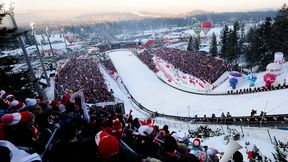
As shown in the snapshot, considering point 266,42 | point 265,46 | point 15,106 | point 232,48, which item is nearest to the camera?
point 15,106

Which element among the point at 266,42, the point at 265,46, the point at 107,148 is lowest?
the point at 265,46

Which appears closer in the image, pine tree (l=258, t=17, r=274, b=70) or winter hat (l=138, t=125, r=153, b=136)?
winter hat (l=138, t=125, r=153, b=136)

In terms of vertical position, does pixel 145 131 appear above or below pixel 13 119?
below

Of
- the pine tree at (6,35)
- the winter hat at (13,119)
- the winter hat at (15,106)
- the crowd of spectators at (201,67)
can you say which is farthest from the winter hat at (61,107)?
the crowd of spectators at (201,67)

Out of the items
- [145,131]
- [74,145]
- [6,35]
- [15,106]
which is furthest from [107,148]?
[6,35]

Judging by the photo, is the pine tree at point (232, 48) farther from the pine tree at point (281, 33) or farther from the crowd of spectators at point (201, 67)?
the pine tree at point (281, 33)

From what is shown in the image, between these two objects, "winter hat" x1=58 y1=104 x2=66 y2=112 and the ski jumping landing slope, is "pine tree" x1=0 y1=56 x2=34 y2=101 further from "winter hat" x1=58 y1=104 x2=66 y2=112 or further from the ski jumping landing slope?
the ski jumping landing slope

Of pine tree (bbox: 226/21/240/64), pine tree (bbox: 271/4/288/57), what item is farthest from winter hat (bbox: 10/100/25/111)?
pine tree (bbox: 226/21/240/64)

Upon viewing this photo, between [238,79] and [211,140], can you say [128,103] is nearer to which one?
[238,79]

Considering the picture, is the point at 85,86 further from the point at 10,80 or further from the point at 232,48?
the point at 232,48
